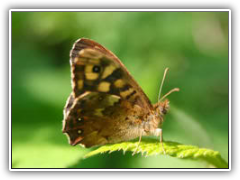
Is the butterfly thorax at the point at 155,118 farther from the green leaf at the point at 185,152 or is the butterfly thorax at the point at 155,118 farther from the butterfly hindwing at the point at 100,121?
the green leaf at the point at 185,152

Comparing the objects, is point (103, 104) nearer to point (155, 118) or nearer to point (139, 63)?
point (155, 118)

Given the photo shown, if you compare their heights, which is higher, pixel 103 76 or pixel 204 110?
pixel 103 76

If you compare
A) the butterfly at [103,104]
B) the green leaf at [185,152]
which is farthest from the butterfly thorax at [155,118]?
the green leaf at [185,152]

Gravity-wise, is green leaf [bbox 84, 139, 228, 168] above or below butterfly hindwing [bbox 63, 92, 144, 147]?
below

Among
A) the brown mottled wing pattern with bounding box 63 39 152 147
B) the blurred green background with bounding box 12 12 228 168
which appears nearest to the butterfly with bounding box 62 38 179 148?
the brown mottled wing pattern with bounding box 63 39 152 147

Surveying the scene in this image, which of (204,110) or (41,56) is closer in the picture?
(204,110)

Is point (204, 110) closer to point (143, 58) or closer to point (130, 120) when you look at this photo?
point (143, 58)

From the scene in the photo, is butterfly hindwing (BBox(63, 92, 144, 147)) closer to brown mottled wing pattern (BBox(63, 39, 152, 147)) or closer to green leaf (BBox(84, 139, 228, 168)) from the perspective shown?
brown mottled wing pattern (BBox(63, 39, 152, 147))

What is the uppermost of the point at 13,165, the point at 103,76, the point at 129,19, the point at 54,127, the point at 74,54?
the point at 129,19

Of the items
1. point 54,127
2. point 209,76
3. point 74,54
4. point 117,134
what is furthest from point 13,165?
point 209,76

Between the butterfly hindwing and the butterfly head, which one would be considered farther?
the butterfly head
